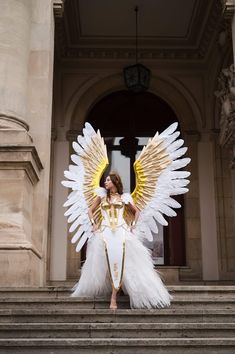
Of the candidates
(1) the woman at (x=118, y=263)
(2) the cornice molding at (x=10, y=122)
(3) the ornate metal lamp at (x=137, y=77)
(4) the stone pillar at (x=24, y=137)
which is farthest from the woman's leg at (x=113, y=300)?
(3) the ornate metal lamp at (x=137, y=77)

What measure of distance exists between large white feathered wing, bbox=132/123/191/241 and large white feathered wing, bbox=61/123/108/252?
0.46 m

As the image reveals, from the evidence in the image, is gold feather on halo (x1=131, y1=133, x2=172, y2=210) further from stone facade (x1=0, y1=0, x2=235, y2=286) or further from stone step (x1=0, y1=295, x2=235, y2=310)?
stone facade (x1=0, y1=0, x2=235, y2=286)

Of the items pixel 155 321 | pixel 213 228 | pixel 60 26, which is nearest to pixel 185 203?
pixel 213 228

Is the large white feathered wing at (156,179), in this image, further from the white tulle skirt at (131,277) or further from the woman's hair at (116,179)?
the white tulle skirt at (131,277)

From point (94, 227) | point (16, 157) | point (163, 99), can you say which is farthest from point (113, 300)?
point (163, 99)

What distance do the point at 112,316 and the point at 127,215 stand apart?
1.37 m

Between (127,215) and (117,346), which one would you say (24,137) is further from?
(117,346)

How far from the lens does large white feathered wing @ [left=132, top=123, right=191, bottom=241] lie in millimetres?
6586

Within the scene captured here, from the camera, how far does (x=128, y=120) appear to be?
14.7m

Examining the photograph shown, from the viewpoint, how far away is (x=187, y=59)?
14461 millimetres

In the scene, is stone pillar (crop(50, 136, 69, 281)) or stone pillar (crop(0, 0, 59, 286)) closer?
stone pillar (crop(0, 0, 59, 286))

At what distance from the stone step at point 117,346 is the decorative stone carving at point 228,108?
6.38 meters

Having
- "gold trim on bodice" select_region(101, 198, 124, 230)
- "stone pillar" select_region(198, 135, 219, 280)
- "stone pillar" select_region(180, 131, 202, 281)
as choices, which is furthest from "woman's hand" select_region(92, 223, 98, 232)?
"stone pillar" select_region(198, 135, 219, 280)

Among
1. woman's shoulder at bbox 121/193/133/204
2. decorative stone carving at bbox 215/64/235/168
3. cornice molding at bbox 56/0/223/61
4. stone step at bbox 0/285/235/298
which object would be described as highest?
cornice molding at bbox 56/0/223/61
